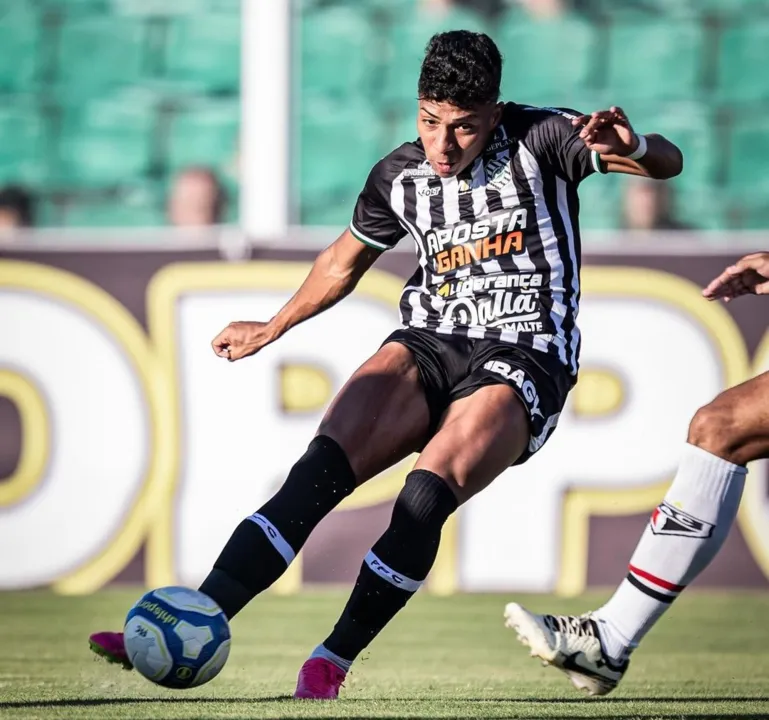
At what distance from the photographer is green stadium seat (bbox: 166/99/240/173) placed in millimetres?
11281

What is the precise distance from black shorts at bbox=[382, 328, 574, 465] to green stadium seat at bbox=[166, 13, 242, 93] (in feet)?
23.1

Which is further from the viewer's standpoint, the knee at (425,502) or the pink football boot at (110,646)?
the knee at (425,502)

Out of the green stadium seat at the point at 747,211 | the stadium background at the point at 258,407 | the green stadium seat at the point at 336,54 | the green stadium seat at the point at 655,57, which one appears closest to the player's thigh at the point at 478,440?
the stadium background at the point at 258,407

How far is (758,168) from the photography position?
11266mm

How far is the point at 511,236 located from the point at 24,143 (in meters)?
7.37

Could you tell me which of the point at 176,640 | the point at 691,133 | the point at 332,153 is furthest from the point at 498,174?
the point at 691,133

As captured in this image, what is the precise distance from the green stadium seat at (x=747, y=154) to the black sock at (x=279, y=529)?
7384 millimetres

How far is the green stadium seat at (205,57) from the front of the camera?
1153 cm

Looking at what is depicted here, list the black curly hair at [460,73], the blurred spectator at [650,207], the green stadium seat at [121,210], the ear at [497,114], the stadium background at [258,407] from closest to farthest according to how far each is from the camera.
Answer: the black curly hair at [460,73]
the ear at [497,114]
the stadium background at [258,407]
the blurred spectator at [650,207]
the green stadium seat at [121,210]

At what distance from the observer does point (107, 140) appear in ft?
37.4

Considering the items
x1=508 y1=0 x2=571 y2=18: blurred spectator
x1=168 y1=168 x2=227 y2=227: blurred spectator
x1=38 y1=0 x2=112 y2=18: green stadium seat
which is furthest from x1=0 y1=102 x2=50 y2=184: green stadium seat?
x1=508 y1=0 x2=571 y2=18: blurred spectator

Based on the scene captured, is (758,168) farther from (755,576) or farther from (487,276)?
(487,276)

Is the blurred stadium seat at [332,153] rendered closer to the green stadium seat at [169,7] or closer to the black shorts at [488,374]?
the green stadium seat at [169,7]

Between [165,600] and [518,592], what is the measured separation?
175 inches
